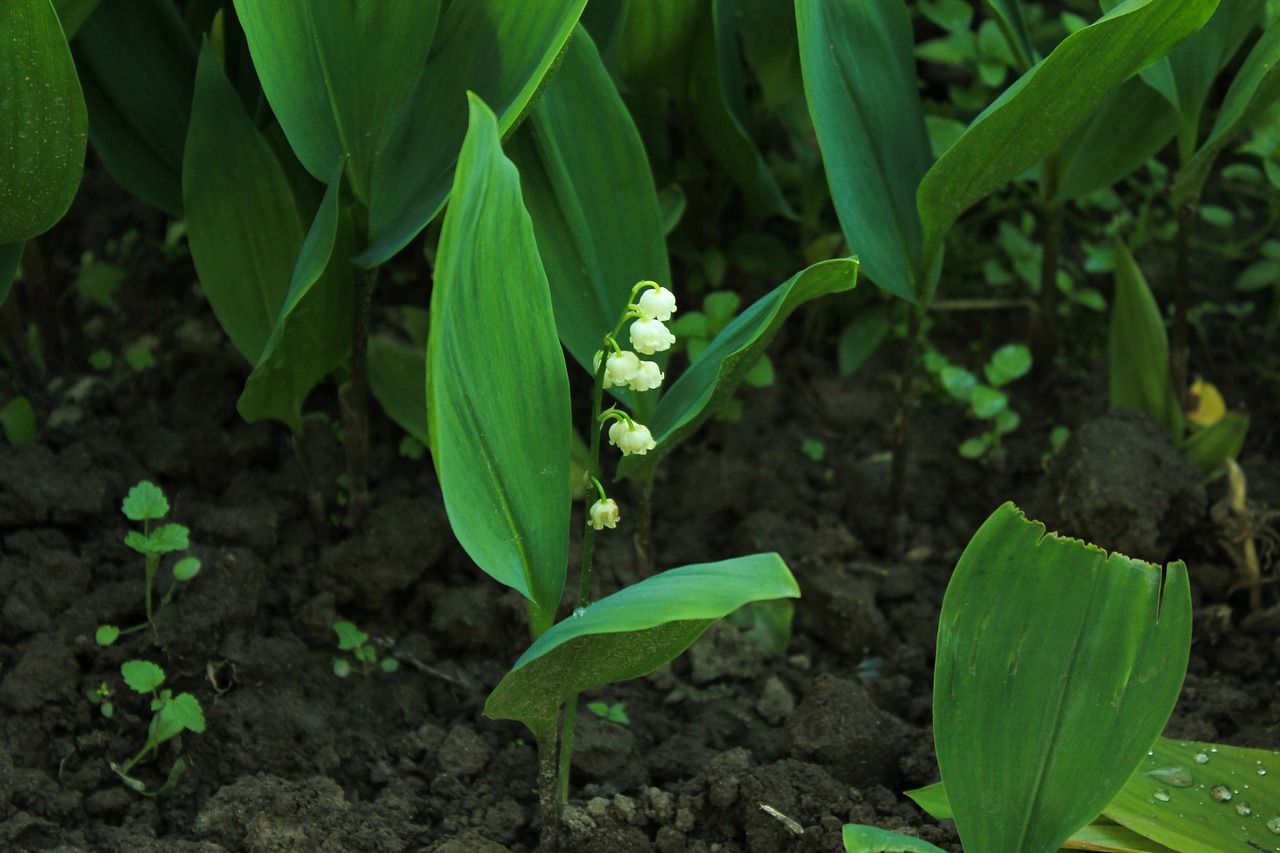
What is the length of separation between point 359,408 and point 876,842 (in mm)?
812

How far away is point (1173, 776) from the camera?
116 cm

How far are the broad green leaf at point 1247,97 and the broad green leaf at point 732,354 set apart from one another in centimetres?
55

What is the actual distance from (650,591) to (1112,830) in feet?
1.84

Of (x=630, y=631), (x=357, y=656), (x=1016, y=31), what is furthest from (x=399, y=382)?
(x=1016, y=31)

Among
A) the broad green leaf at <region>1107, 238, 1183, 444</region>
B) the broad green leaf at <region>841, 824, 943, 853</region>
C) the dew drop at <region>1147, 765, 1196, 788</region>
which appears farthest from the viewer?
the broad green leaf at <region>1107, 238, 1183, 444</region>

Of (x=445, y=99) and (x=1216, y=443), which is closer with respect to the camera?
(x=445, y=99)

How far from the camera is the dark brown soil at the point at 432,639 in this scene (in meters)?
1.19

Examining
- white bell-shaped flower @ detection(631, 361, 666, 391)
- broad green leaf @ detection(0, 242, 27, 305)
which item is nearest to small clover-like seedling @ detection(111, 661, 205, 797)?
broad green leaf @ detection(0, 242, 27, 305)

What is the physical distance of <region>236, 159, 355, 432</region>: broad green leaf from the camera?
3.87 ft

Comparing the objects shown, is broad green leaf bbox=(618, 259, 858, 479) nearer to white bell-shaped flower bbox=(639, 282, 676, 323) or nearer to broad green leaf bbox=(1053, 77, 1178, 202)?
white bell-shaped flower bbox=(639, 282, 676, 323)

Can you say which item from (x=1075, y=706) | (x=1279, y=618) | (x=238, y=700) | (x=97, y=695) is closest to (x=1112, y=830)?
(x=1075, y=706)

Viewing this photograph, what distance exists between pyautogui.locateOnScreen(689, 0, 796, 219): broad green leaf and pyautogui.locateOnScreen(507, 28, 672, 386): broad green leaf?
205 millimetres

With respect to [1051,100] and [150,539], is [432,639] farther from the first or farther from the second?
[1051,100]

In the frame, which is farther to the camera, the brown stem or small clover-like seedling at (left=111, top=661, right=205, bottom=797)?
the brown stem
